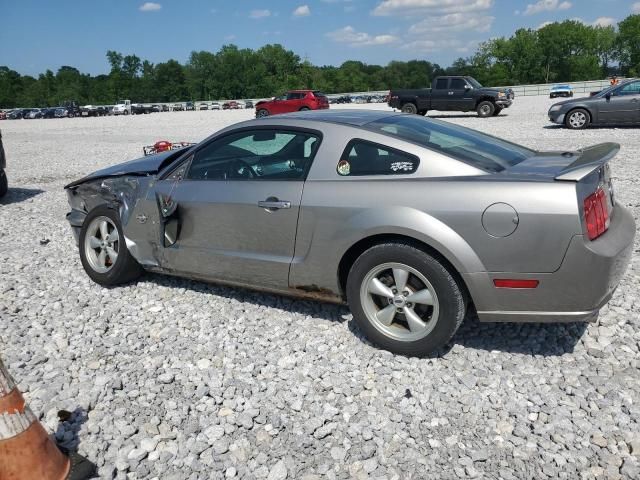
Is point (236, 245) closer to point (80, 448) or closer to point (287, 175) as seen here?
point (287, 175)

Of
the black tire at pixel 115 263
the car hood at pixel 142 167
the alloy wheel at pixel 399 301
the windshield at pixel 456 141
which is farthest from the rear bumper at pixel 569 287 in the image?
the black tire at pixel 115 263

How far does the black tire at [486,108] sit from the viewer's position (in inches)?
942

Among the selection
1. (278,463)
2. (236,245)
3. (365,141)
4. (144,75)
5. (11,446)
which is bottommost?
(278,463)

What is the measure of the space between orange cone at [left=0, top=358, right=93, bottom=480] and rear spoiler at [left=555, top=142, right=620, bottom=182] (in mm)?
2924

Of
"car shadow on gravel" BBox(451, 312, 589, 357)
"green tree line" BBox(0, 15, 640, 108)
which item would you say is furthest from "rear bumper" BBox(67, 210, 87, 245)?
"green tree line" BBox(0, 15, 640, 108)

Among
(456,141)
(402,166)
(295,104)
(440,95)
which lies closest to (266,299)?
(402,166)

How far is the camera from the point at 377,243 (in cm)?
354

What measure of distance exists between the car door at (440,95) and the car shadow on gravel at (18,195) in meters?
17.7

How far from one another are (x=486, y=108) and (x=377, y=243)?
22383 mm

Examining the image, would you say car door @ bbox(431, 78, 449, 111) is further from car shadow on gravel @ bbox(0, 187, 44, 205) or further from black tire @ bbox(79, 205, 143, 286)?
black tire @ bbox(79, 205, 143, 286)

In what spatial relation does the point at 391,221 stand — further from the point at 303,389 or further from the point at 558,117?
the point at 558,117

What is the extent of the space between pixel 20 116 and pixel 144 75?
57.2m

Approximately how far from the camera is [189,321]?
170 inches

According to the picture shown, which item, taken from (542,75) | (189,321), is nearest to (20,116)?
(189,321)
